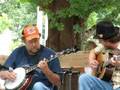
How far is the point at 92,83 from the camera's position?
517 centimetres

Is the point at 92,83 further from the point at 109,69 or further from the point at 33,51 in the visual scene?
the point at 33,51

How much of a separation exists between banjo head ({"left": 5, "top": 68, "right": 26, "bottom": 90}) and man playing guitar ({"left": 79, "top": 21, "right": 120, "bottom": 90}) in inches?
28.1

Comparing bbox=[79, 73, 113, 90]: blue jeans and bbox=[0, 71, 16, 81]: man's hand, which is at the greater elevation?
bbox=[0, 71, 16, 81]: man's hand

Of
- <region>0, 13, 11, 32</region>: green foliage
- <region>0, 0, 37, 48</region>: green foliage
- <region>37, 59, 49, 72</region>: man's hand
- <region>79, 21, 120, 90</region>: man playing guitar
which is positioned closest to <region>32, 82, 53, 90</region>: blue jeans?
<region>37, 59, 49, 72</region>: man's hand

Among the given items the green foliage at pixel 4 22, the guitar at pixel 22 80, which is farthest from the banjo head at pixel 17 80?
the green foliage at pixel 4 22

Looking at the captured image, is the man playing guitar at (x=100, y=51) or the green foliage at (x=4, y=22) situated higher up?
the green foliage at (x=4, y=22)

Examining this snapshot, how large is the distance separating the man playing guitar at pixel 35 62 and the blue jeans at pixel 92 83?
1.06 feet

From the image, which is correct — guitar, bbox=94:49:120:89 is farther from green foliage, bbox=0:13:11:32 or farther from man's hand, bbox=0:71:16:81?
green foliage, bbox=0:13:11:32

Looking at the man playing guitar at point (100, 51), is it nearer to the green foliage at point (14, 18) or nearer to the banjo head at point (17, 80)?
the banjo head at point (17, 80)

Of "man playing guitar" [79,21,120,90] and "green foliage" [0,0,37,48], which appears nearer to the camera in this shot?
"man playing guitar" [79,21,120,90]

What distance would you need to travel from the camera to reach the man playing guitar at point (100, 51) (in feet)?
16.9

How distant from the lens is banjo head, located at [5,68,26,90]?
5496mm

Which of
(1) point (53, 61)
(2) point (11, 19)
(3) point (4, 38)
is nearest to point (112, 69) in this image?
(1) point (53, 61)

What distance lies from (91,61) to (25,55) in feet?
2.81
